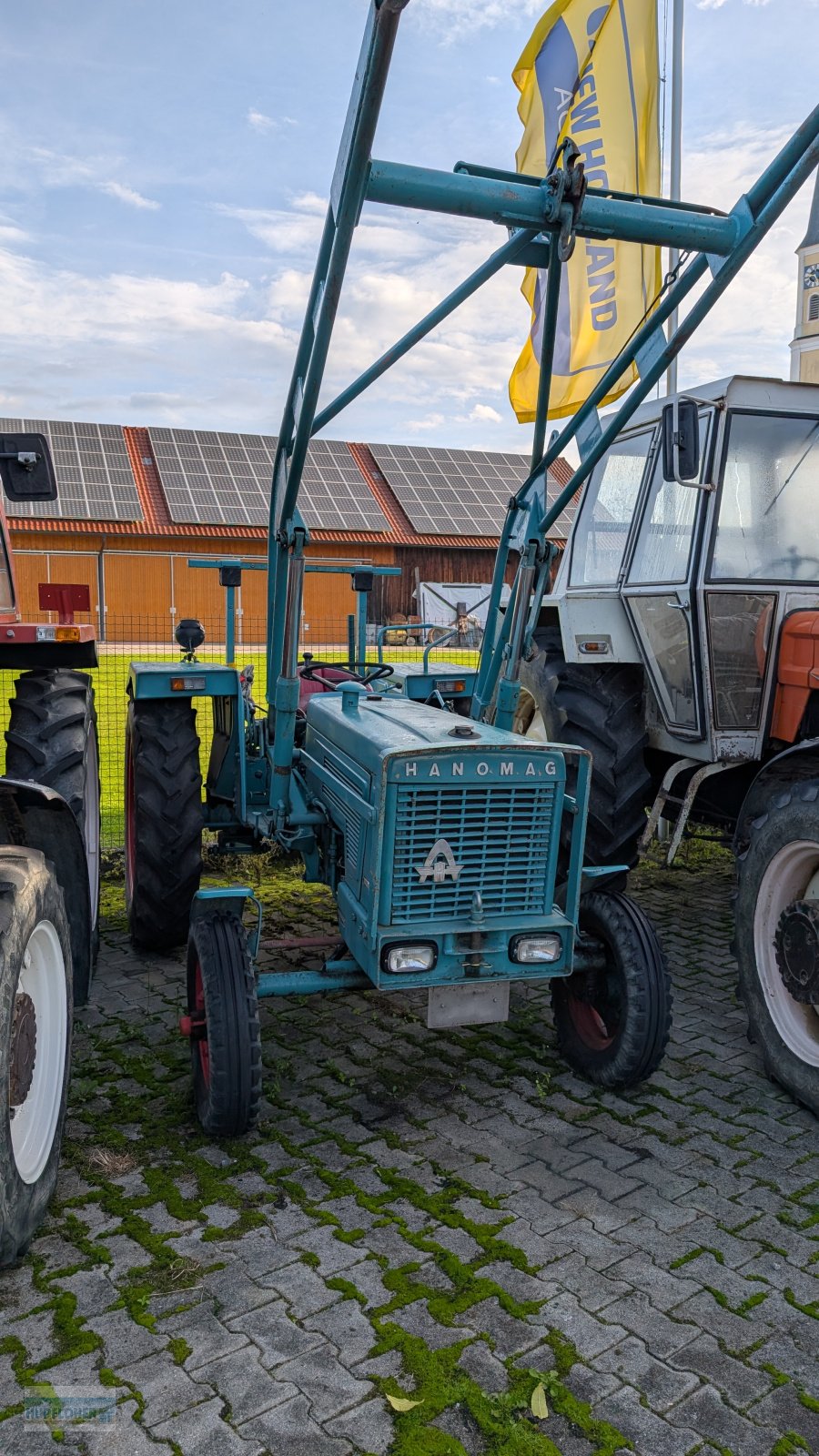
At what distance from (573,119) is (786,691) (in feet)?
18.4

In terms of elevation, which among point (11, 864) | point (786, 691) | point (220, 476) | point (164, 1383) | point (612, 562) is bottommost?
point (164, 1383)

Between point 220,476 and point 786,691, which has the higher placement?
point 220,476

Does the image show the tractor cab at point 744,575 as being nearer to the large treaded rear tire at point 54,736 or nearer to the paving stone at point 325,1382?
the large treaded rear tire at point 54,736

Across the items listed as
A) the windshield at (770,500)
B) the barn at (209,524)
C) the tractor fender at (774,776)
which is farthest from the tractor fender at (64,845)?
the barn at (209,524)

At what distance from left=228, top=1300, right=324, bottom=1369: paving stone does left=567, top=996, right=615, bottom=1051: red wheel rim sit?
1.42 m

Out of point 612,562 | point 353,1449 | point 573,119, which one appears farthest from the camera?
point 573,119

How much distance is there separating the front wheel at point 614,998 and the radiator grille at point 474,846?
30 centimetres

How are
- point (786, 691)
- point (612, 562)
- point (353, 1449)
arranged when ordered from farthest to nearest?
point (612, 562), point (786, 691), point (353, 1449)

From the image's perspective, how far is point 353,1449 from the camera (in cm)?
193

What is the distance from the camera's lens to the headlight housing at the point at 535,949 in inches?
120

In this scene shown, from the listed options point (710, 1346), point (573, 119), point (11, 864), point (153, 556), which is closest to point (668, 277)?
point (11, 864)

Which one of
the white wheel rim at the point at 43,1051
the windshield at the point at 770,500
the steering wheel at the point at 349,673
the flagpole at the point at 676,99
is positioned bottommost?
the white wheel rim at the point at 43,1051

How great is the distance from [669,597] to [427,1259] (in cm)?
266

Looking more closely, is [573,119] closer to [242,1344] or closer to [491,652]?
[491,652]
